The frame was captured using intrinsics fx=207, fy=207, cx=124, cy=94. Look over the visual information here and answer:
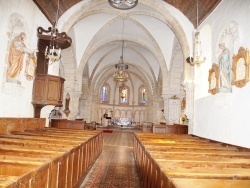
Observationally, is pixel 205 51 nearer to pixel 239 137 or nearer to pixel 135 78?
pixel 239 137

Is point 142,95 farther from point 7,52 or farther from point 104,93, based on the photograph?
point 7,52

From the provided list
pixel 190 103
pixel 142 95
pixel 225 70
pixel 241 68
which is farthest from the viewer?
pixel 142 95

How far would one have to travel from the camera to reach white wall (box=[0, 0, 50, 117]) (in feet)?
17.2

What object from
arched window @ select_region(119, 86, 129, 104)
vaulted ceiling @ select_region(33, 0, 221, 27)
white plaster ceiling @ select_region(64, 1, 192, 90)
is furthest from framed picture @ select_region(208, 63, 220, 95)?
arched window @ select_region(119, 86, 129, 104)

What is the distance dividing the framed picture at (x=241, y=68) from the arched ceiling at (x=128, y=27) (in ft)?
7.96

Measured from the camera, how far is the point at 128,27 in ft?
43.4

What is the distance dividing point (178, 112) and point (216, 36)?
8.28m

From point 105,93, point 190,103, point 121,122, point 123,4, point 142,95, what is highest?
point 123,4

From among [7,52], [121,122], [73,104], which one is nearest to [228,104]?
[7,52]

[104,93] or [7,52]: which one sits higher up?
[104,93]

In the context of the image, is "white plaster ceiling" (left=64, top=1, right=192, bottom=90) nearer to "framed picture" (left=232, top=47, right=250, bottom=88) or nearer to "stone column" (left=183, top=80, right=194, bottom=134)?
"stone column" (left=183, top=80, right=194, bottom=134)

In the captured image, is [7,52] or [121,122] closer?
[7,52]

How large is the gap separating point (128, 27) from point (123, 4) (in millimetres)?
3341

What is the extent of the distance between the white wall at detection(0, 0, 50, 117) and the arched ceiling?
52cm
